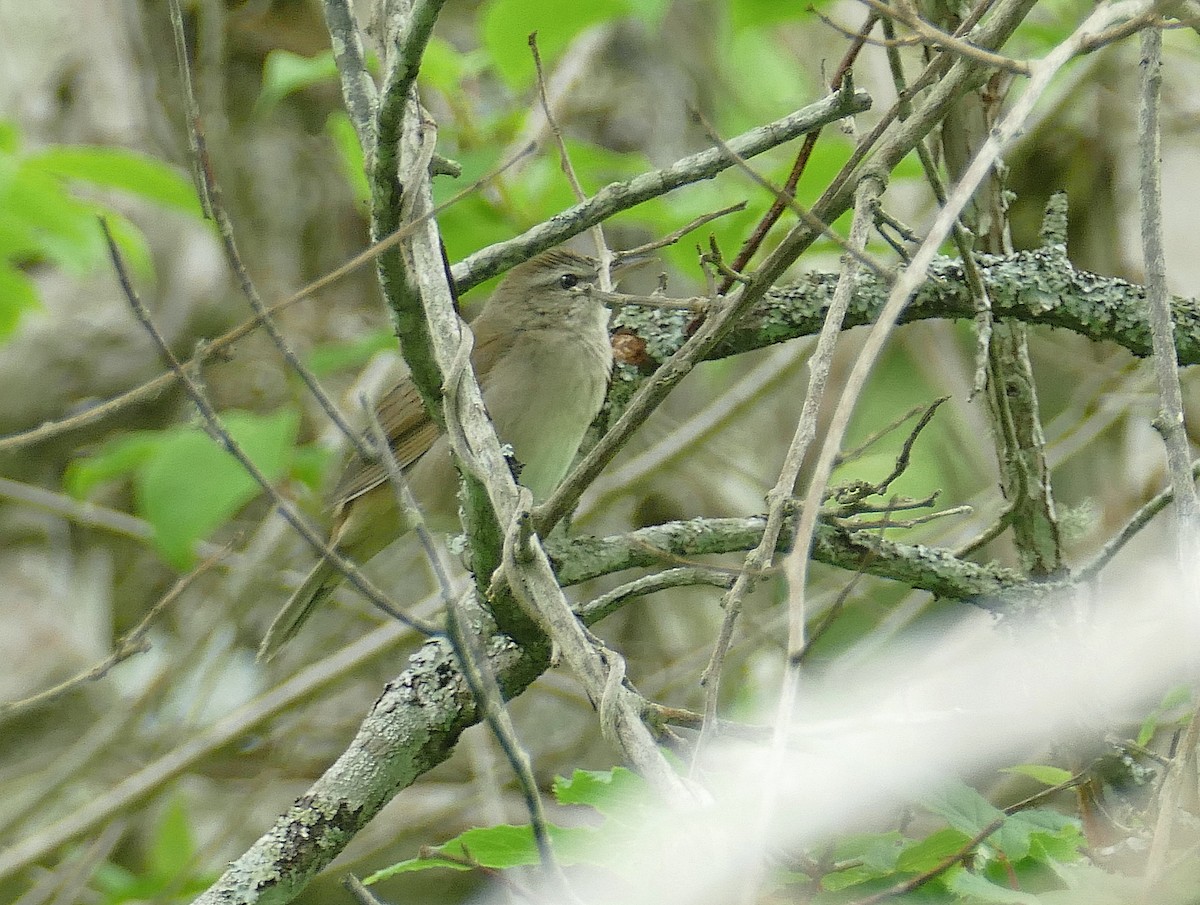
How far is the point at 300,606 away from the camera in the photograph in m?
3.58

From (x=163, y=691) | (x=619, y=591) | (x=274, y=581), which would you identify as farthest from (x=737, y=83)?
(x=619, y=591)

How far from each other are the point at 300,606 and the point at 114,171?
132cm

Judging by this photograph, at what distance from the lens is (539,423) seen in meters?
3.54

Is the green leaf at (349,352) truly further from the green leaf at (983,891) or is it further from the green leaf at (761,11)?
the green leaf at (983,891)

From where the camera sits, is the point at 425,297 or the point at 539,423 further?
the point at 539,423

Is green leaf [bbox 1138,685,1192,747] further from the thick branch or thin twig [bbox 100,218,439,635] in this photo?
thin twig [bbox 100,218,439,635]

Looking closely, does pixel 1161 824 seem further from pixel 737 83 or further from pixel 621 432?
pixel 737 83

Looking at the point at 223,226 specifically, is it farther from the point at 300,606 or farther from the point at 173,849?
the point at 173,849

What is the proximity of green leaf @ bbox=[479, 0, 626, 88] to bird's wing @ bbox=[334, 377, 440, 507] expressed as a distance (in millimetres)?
1022

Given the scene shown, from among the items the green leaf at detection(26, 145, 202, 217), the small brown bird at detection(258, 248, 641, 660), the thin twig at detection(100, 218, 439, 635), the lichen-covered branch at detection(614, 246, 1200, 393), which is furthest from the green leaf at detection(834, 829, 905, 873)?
the green leaf at detection(26, 145, 202, 217)

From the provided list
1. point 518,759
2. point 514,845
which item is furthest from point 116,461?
point 518,759

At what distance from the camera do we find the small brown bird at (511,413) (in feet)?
11.4

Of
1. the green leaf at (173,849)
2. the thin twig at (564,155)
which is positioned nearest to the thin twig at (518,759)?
the thin twig at (564,155)

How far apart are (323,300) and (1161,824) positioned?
15.6 feet
